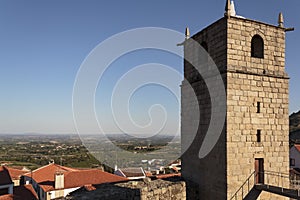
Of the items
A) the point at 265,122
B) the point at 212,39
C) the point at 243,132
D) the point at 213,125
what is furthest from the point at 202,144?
the point at 212,39

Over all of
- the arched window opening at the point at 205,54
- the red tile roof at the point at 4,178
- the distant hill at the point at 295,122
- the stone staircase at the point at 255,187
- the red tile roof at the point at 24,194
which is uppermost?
the arched window opening at the point at 205,54

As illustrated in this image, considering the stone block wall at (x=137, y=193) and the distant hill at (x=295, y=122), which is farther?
the distant hill at (x=295, y=122)

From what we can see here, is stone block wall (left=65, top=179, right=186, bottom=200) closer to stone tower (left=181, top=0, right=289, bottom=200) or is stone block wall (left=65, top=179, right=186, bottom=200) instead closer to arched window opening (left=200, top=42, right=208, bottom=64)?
stone tower (left=181, top=0, right=289, bottom=200)

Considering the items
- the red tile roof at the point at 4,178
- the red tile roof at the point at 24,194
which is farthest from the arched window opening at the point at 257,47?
the red tile roof at the point at 4,178

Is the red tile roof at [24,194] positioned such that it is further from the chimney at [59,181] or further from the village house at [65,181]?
the chimney at [59,181]

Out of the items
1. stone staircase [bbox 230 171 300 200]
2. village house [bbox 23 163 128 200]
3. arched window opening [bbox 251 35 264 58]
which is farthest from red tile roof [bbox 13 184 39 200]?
arched window opening [bbox 251 35 264 58]

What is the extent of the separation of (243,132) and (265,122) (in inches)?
33.0

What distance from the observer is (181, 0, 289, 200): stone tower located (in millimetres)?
6953

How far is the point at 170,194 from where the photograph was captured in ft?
23.0

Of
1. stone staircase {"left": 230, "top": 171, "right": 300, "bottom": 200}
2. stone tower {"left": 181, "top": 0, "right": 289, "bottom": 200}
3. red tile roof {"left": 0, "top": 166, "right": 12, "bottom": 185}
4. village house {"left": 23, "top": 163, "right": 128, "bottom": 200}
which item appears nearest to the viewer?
stone staircase {"left": 230, "top": 171, "right": 300, "bottom": 200}

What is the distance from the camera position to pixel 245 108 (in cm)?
718

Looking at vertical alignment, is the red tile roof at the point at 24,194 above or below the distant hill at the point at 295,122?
below

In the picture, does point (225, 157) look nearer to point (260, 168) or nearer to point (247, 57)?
point (260, 168)

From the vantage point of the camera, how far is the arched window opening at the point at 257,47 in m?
7.67
